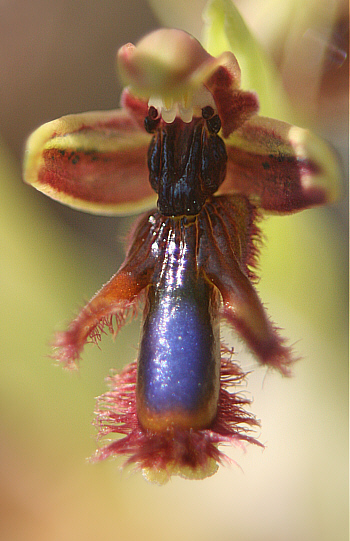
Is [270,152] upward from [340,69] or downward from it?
downward

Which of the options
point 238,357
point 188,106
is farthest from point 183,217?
point 238,357

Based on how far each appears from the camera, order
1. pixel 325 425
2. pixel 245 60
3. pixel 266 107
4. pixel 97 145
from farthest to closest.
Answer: pixel 325 425, pixel 266 107, pixel 245 60, pixel 97 145

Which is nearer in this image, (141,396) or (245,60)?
(141,396)

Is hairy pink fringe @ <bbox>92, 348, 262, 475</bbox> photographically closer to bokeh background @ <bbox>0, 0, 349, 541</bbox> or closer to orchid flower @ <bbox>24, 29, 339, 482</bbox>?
orchid flower @ <bbox>24, 29, 339, 482</bbox>

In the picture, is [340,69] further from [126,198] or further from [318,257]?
[126,198]

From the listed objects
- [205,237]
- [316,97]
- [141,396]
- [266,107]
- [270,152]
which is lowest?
[141,396]

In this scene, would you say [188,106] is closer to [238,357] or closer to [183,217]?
[183,217]

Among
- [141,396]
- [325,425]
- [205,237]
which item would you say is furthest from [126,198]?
[325,425]

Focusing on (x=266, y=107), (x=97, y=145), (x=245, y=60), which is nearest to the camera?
(x=97, y=145)
